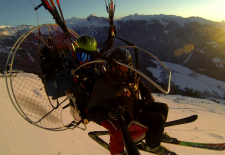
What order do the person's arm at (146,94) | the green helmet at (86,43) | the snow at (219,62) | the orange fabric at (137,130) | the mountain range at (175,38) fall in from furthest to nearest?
the mountain range at (175,38), the snow at (219,62), the green helmet at (86,43), the person's arm at (146,94), the orange fabric at (137,130)

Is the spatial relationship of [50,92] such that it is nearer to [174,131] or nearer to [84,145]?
[84,145]

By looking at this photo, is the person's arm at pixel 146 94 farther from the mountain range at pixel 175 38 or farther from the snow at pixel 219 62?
the snow at pixel 219 62

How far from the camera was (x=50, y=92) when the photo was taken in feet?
6.93

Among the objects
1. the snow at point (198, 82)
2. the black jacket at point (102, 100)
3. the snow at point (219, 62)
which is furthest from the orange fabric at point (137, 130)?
the snow at point (219, 62)

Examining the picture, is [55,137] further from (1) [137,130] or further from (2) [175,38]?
(2) [175,38]

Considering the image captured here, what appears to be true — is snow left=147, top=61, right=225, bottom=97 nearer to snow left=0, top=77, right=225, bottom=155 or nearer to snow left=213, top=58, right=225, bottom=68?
snow left=213, top=58, right=225, bottom=68

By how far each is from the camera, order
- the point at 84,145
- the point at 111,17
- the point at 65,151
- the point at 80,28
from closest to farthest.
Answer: the point at 65,151 → the point at 84,145 → the point at 111,17 → the point at 80,28

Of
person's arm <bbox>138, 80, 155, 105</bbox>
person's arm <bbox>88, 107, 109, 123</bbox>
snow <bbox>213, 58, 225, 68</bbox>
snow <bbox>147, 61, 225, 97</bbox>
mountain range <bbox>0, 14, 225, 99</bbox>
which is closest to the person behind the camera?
person's arm <bbox>88, 107, 109, 123</bbox>

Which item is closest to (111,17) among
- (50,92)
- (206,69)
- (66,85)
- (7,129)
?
(66,85)

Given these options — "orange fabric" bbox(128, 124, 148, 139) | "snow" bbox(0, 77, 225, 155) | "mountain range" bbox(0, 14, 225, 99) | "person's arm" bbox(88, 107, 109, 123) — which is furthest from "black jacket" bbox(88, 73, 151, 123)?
"mountain range" bbox(0, 14, 225, 99)

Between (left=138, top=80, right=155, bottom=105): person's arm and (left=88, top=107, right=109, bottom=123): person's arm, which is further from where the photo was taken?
(left=138, top=80, right=155, bottom=105): person's arm

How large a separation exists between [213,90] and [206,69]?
70.0 feet

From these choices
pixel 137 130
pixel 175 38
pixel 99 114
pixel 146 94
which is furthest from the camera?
pixel 175 38

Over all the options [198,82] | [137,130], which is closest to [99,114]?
[137,130]
